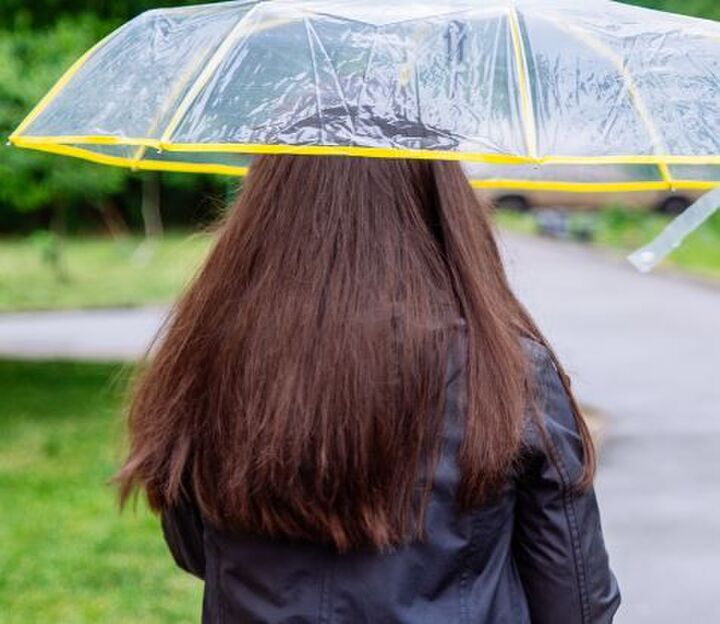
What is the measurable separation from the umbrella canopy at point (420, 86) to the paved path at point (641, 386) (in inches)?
Result: 13.7

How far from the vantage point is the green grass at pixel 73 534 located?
5566mm

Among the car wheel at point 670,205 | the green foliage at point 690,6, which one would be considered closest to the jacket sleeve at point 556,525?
the green foliage at point 690,6

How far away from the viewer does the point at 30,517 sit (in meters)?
7.03

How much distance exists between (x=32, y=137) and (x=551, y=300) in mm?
16225

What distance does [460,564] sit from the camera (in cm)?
211

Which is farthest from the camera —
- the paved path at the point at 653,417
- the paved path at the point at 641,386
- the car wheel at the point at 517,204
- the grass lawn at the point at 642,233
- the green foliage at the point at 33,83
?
the car wheel at the point at 517,204

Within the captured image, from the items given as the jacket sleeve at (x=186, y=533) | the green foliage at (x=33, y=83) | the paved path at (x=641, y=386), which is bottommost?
the paved path at (x=641, y=386)

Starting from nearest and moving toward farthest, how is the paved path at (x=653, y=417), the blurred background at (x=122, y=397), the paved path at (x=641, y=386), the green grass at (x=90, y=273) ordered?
the blurred background at (x=122, y=397) < the paved path at (x=653, y=417) < the paved path at (x=641, y=386) < the green grass at (x=90, y=273)

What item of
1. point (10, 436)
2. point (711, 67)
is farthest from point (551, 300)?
point (711, 67)

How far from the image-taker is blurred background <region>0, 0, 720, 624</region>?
5.85 m

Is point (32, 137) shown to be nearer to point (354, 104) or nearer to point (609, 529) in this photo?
point (354, 104)

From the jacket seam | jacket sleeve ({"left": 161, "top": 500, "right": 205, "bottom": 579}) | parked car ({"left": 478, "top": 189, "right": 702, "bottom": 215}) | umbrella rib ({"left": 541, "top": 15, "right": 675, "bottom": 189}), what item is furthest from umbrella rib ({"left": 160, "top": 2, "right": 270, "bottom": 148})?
parked car ({"left": 478, "top": 189, "right": 702, "bottom": 215})

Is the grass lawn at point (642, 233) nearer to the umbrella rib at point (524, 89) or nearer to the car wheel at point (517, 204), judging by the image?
the car wheel at point (517, 204)

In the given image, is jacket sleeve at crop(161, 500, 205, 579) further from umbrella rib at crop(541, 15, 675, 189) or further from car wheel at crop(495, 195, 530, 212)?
car wheel at crop(495, 195, 530, 212)
